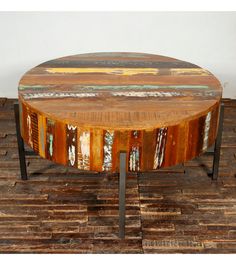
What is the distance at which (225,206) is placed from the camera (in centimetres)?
204

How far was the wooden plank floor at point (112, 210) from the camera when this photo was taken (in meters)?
1.83

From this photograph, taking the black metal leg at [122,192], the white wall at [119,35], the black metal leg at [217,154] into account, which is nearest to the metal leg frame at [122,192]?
the black metal leg at [122,192]

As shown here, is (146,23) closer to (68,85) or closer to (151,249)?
(68,85)

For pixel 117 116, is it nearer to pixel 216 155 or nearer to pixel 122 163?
pixel 122 163

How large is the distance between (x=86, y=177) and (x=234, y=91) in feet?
4.04

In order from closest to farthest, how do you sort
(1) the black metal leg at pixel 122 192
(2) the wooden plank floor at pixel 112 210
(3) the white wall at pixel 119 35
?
(1) the black metal leg at pixel 122 192, (2) the wooden plank floor at pixel 112 210, (3) the white wall at pixel 119 35

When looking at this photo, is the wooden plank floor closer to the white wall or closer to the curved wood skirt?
the curved wood skirt

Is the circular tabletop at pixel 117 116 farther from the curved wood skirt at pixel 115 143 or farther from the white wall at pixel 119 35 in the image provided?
the white wall at pixel 119 35

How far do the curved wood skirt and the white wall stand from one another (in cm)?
111

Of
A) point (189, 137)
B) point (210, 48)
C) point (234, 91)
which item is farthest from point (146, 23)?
point (189, 137)

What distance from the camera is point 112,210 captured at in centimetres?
201

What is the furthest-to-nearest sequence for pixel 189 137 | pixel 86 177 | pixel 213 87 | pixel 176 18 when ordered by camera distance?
pixel 176 18 → pixel 86 177 → pixel 213 87 → pixel 189 137

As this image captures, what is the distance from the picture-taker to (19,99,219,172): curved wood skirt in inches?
67.0

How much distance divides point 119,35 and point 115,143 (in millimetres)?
1301
